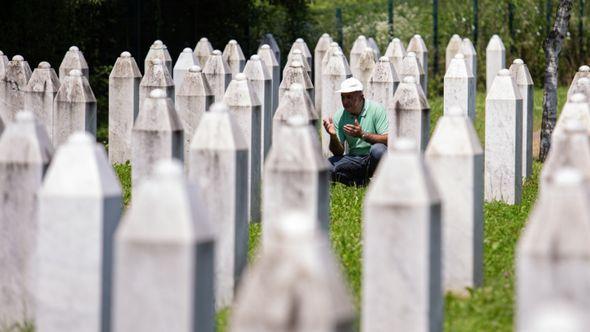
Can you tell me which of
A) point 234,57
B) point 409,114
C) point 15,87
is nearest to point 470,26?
point 234,57

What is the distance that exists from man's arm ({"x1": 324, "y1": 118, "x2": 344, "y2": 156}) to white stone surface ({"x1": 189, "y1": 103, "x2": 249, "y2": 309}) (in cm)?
542

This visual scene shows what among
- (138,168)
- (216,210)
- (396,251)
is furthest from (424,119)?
(396,251)

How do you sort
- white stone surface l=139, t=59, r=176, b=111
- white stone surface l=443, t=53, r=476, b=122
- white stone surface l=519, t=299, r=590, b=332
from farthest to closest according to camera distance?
white stone surface l=443, t=53, r=476, b=122
white stone surface l=139, t=59, r=176, b=111
white stone surface l=519, t=299, r=590, b=332

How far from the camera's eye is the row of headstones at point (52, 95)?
12.5 metres

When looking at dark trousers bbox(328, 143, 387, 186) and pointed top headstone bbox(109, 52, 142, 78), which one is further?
pointed top headstone bbox(109, 52, 142, 78)

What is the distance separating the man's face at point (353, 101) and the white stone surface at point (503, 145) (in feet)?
4.57

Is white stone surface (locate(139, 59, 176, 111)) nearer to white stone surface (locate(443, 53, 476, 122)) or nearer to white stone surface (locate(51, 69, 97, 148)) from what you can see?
white stone surface (locate(51, 69, 97, 148))

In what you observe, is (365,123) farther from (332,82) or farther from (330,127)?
(332,82)

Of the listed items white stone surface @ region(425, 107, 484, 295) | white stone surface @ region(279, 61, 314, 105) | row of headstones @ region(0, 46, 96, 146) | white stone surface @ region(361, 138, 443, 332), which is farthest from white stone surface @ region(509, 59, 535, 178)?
white stone surface @ region(361, 138, 443, 332)

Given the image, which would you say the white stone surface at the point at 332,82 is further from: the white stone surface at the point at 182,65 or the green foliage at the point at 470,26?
the green foliage at the point at 470,26

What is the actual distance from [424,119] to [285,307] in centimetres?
726

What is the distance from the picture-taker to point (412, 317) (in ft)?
19.1

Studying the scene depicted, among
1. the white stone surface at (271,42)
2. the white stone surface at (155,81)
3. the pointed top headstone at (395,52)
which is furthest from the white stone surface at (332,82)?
the white stone surface at (271,42)

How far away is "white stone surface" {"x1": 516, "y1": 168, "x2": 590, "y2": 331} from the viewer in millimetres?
5039
